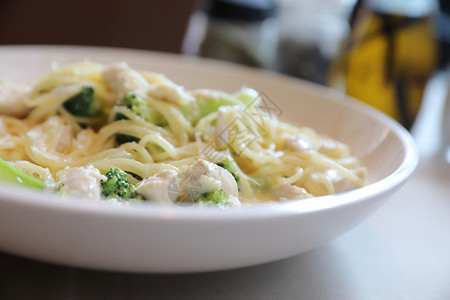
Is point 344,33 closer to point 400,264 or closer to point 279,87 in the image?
point 279,87

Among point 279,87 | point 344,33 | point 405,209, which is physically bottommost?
point 405,209

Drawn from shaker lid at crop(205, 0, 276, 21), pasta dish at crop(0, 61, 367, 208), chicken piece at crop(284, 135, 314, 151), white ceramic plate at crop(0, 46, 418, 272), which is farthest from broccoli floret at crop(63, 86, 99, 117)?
shaker lid at crop(205, 0, 276, 21)

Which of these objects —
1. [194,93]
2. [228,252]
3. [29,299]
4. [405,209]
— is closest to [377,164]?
[405,209]

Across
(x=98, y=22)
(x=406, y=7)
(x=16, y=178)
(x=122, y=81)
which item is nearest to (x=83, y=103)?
(x=122, y=81)

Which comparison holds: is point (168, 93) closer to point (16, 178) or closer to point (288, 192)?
point (288, 192)

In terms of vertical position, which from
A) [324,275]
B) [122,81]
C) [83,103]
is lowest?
[324,275]

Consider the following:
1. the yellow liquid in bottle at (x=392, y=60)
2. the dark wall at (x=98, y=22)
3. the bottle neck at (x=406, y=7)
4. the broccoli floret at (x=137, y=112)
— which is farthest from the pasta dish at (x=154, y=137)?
the dark wall at (x=98, y=22)

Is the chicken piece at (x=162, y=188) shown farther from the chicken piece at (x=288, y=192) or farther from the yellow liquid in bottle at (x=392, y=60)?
the yellow liquid in bottle at (x=392, y=60)
